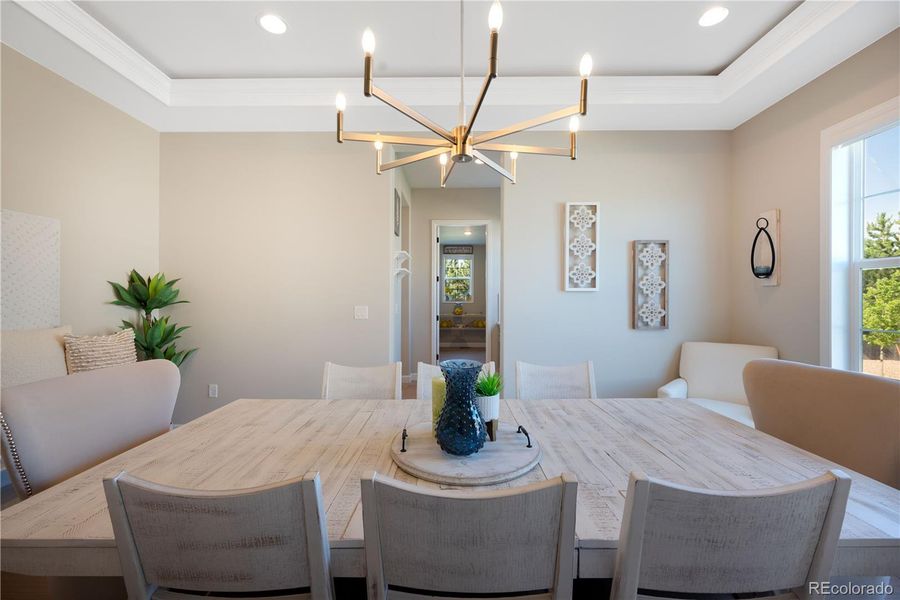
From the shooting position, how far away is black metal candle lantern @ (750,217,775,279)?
280 centimetres

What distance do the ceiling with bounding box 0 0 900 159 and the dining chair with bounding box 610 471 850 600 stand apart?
242 cm

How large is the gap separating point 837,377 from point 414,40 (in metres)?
2.66

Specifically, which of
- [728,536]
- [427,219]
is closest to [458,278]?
[427,219]

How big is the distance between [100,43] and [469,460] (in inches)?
124

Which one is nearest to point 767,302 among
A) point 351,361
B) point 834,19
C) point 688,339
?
point 688,339

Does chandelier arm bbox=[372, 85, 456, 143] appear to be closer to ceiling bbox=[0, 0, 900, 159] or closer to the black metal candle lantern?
ceiling bbox=[0, 0, 900, 159]

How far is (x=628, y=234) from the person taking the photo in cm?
329

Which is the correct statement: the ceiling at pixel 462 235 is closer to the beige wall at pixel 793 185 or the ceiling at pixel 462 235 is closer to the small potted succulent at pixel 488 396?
the beige wall at pixel 793 185

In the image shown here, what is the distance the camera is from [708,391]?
117 inches

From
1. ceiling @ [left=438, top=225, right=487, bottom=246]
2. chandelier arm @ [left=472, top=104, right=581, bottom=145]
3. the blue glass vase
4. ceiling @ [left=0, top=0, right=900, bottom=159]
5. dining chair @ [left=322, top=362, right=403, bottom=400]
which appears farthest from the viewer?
ceiling @ [left=438, top=225, right=487, bottom=246]

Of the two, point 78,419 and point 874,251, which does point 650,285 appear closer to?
point 874,251

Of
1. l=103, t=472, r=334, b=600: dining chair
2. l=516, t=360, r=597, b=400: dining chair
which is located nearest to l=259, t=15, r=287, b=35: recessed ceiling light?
l=516, t=360, r=597, b=400: dining chair

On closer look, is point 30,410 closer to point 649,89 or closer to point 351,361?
point 351,361

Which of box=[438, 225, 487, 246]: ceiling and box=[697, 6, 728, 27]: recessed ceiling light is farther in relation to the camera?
box=[438, 225, 487, 246]: ceiling
